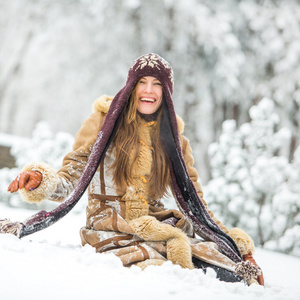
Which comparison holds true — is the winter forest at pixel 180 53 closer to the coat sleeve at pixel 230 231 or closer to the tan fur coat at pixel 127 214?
the coat sleeve at pixel 230 231

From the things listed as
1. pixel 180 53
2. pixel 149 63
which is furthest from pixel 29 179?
pixel 180 53

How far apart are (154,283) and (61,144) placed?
3.06 m

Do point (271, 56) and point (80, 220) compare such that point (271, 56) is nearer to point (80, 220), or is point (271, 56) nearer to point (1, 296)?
point (80, 220)

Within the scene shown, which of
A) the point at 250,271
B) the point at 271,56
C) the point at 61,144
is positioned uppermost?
the point at 271,56

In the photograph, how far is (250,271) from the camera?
5.19ft

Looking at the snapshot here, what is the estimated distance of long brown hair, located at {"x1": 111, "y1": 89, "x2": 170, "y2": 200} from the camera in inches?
66.7

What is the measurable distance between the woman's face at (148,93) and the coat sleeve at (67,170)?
19 cm

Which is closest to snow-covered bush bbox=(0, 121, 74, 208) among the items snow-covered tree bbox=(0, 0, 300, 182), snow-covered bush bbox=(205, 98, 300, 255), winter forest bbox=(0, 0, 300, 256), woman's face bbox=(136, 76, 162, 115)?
winter forest bbox=(0, 0, 300, 256)

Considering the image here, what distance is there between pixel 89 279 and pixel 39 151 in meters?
3.05

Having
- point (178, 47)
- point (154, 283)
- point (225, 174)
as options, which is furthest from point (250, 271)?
point (178, 47)

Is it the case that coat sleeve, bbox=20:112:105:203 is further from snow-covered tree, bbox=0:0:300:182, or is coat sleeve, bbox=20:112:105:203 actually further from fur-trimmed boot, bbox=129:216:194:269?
snow-covered tree, bbox=0:0:300:182

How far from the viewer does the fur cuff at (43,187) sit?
1537 millimetres

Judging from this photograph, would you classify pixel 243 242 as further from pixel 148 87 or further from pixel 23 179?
pixel 23 179

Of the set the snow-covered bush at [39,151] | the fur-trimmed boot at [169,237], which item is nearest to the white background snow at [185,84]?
the snow-covered bush at [39,151]
